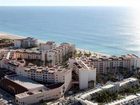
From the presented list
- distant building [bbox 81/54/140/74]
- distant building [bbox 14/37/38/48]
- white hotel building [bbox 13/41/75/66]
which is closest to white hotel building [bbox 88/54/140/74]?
distant building [bbox 81/54/140/74]

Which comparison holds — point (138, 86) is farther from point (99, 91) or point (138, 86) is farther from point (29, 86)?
point (29, 86)

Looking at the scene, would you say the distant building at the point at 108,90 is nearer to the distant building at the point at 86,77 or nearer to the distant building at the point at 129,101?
the distant building at the point at 129,101

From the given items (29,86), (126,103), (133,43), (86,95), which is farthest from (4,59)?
(133,43)

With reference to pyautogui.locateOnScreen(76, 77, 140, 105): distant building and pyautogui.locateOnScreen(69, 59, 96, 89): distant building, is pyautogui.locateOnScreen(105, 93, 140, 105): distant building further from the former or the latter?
pyautogui.locateOnScreen(69, 59, 96, 89): distant building

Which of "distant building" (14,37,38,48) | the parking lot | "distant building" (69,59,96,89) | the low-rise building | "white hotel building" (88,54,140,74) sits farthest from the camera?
"distant building" (14,37,38,48)

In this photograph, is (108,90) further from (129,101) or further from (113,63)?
(113,63)

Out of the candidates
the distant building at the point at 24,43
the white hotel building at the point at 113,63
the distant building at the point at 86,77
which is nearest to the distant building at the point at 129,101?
the distant building at the point at 86,77

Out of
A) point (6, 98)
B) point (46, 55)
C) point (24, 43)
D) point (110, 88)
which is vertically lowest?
point (6, 98)

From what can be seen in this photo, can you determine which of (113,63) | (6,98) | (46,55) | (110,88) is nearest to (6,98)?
(6,98)

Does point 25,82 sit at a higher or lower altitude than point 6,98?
higher

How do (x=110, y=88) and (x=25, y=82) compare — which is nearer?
(x=110, y=88)

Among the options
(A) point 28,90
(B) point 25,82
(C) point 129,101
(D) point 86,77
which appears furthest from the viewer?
(D) point 86,77
